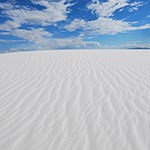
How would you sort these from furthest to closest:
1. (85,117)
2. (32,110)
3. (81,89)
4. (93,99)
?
(81,89) < (93,99) < (32,110) < (85,117)

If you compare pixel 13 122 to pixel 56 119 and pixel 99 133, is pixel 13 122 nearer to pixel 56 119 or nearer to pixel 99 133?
pixel 56 119

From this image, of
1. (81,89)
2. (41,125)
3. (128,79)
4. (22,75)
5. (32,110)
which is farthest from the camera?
(22,75)

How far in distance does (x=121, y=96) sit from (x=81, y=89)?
1032mm

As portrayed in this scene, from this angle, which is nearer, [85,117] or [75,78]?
[85,117]

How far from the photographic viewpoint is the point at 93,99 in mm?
4086

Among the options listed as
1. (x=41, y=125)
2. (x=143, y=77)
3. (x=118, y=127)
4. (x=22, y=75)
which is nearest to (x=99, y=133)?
(x=118, y=127)

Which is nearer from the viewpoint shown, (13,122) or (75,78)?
(13,122)

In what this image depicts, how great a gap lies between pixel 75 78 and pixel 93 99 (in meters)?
1.85

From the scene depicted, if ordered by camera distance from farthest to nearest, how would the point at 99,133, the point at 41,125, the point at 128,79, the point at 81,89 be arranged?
1. the point at 128,79
2. the point at 81,89
3. the point at 41,125
4. the point at 99,133

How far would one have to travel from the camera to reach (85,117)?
328 cm

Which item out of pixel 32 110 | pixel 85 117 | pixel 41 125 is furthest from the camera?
pixel 32 110

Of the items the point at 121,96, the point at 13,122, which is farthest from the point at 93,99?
the point at 13,122

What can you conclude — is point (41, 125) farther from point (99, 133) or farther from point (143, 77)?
point (143, 77)

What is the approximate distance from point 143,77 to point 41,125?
389 centimetres
